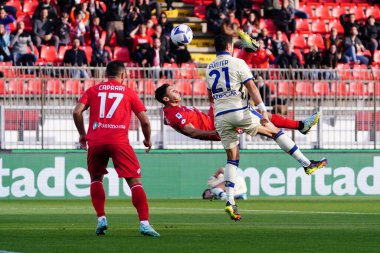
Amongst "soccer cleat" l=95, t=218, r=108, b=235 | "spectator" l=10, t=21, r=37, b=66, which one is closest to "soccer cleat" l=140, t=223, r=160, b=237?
"soccer cleat" l=95, t=218, r=108, b=235

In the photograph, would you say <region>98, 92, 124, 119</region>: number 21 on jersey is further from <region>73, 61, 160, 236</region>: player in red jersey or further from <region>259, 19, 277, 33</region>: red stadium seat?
<region>259, 19, 277, 33</region>: red stadium seat

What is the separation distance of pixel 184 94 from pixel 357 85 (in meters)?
3.96

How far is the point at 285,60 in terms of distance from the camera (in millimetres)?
28672

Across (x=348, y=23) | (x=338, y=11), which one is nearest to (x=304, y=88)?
(x=348, y=23)

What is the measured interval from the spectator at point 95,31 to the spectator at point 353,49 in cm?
686

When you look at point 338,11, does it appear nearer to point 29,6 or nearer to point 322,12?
point 322,12

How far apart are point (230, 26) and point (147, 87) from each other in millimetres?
6588

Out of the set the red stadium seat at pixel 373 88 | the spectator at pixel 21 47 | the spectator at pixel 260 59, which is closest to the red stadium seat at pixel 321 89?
the red stadium seat at pixel 373 88

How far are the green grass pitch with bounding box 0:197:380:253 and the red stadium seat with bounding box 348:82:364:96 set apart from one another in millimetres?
4642

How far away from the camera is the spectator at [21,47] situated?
87.3 feet

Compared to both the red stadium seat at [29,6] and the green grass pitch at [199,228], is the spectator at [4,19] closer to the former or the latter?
the red stadium seat at [29,6]

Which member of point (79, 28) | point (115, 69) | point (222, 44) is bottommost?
point (115, 69)

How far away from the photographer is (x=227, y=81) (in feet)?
48.0

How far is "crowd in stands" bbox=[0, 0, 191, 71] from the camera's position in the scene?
88.3 ft
